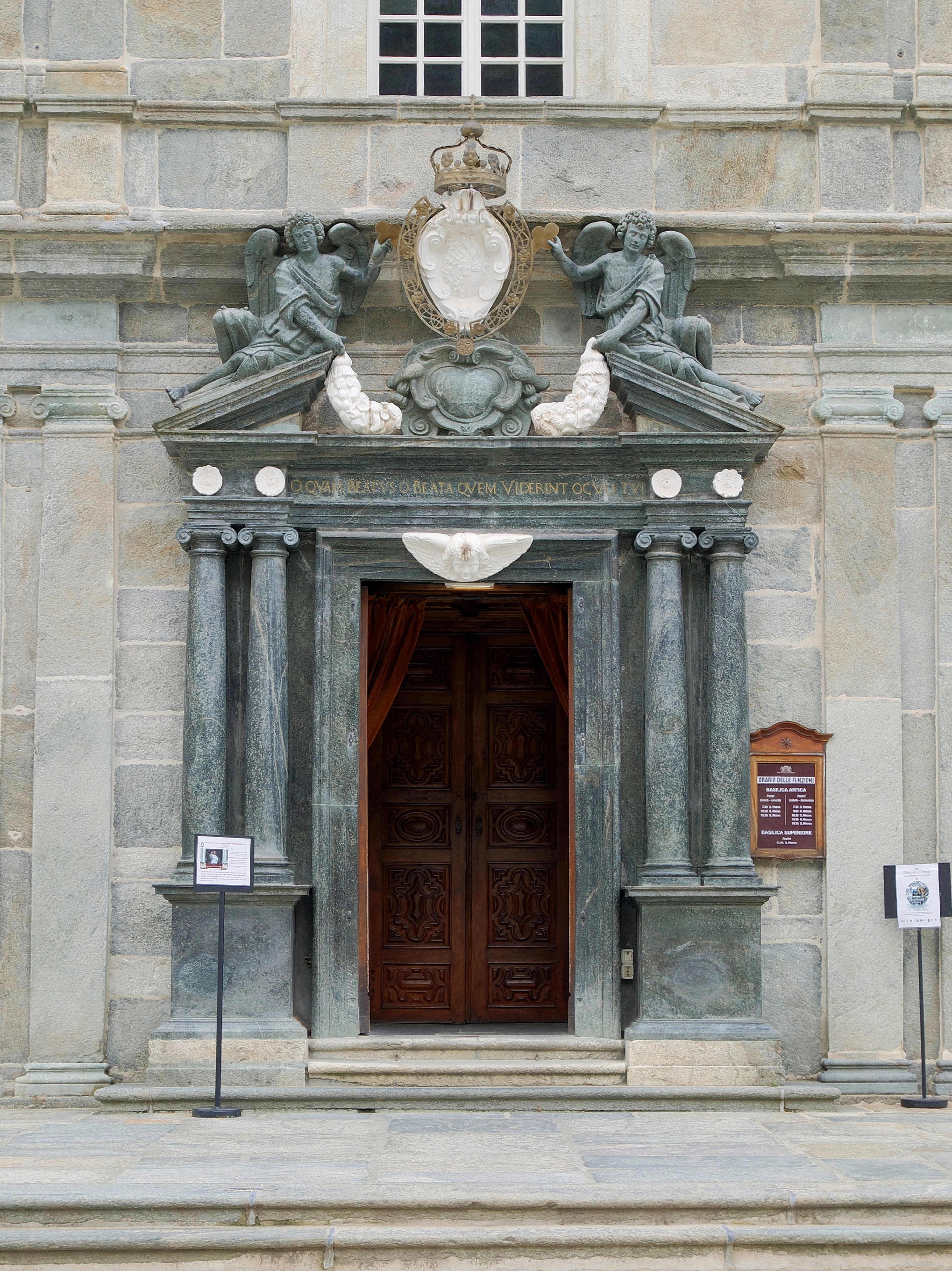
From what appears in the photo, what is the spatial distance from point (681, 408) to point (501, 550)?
129cm

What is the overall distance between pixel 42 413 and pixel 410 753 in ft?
11.3

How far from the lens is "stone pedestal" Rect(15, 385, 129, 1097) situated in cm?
934

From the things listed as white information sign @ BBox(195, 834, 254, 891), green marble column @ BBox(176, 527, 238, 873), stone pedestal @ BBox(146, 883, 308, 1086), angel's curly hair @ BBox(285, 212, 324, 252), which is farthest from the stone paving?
angel's curly hair @ BBox(285, 212, 324, 252)

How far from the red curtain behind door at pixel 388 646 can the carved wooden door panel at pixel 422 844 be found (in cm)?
65

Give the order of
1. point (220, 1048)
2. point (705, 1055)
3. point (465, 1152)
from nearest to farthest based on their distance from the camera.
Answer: point (465, 1152) < point (220, 1048) < point (705, 1055)

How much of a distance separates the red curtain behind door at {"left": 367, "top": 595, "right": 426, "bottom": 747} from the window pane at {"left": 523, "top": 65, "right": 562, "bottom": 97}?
10.4ft

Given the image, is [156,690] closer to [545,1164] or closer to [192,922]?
[192,922]

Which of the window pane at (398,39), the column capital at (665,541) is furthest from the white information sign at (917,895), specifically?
the window pane at (398,39)

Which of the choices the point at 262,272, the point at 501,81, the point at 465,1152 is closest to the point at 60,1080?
the point at 465,1152

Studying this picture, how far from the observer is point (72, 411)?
9727 mm

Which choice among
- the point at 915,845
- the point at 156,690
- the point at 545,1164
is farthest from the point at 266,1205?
the point at 915,845

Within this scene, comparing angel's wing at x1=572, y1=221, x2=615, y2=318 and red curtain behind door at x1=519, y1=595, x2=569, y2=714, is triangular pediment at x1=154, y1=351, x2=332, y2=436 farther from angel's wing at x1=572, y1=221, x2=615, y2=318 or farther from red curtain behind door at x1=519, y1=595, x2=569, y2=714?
red curtain behind door at x1=519, y1=595, x2=569, y2=714

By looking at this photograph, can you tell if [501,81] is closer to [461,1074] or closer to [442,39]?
[442,39]

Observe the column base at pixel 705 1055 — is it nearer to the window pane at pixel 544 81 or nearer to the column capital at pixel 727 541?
the column capital at pixel 727 541
